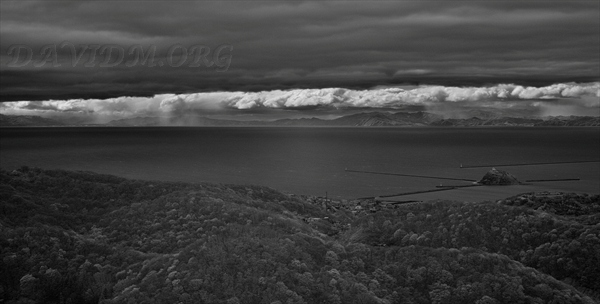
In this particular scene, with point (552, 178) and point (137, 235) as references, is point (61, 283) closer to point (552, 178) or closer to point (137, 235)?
point (137, 235)

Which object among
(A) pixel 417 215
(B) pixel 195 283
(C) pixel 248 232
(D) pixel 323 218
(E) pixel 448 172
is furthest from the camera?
(E) pixel 448 172

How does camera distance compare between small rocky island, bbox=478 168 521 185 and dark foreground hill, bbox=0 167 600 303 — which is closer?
dark foreground hill, bbox=0 167 600 303

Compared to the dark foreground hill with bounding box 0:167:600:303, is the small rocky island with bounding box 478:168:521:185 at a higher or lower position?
lower

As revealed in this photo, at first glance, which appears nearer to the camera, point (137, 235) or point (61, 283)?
point (61, 283)

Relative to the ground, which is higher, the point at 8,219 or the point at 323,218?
the point at 8,219

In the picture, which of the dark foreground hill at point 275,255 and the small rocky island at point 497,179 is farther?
the small rocky island at point 497,179

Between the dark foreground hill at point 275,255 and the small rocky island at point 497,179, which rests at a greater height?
the dark foreground hill at point 275,255

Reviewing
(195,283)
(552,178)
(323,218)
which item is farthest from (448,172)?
(195,283)

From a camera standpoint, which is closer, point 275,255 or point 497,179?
point 275,255
